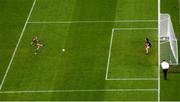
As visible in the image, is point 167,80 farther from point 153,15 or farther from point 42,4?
point 42,4

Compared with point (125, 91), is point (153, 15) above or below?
above

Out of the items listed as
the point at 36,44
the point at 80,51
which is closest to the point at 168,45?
the point at 80,51

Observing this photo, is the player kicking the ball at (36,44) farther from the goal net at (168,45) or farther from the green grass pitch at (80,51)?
the goal net at (168,45)

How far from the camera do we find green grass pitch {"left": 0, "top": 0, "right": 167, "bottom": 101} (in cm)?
3631

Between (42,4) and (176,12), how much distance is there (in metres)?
11.1

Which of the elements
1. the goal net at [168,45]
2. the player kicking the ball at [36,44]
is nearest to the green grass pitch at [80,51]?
the player kicking the ball at [36,44]

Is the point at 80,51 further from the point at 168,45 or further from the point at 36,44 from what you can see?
the point at 168,45

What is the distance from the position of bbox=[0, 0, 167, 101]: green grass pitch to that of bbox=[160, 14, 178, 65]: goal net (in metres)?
0.97

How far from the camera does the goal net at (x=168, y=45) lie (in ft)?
123

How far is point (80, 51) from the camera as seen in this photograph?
40188 millimetres

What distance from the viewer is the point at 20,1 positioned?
4719 cm

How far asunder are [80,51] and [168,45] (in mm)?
6465

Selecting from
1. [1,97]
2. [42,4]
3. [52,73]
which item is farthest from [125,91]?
[42,4]

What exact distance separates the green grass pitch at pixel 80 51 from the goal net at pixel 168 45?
0.97 meters
